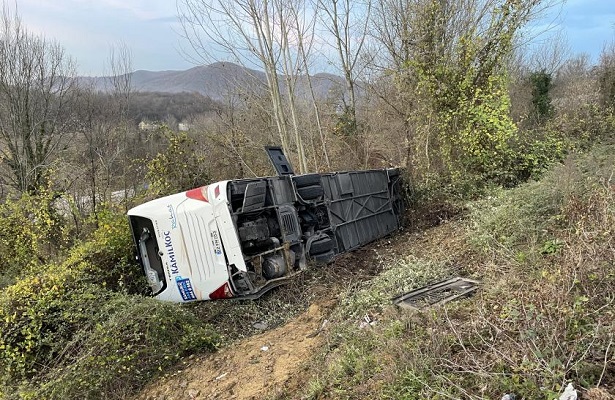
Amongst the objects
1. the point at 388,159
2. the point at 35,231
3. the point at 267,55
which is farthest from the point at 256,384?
the point at 388,159

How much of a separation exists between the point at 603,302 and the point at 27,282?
696 centimetres

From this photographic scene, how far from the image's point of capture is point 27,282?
5898mm

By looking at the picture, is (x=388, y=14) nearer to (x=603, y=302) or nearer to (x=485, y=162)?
(x=485, y=162)

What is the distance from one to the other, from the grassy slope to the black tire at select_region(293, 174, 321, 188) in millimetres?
3158

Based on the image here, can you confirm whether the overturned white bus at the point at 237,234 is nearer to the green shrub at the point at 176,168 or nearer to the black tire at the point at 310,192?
the black tire at the point at 310,192

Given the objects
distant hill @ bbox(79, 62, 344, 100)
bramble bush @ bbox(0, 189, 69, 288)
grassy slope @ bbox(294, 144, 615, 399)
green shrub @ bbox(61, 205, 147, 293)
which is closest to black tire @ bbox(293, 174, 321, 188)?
grassy slope @ bbox(294, 144, 615, 399)

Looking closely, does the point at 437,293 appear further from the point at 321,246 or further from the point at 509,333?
the point at 321,246

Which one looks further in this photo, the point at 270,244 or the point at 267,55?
the point at 267,55

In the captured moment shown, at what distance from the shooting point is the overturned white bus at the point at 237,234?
615 cm

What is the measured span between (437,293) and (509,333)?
1.50 meters

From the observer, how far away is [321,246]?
7.40 meters

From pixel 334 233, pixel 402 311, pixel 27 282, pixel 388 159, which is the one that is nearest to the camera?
pixel 402 311

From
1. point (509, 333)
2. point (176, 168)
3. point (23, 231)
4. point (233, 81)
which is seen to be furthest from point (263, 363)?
point (233, 81)

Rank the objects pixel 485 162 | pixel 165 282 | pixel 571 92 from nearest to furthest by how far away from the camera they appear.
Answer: pixel 165 282
pixel 485 162
pixel 571 92
